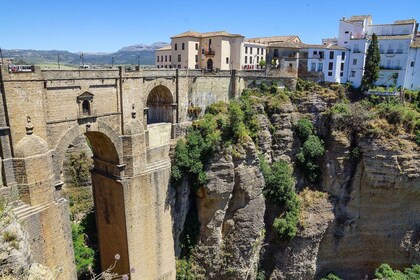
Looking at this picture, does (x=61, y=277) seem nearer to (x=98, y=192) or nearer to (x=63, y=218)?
(x=63, y=218)

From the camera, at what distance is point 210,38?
34.2 meters

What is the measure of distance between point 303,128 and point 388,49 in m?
13.3

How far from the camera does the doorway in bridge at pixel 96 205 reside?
20.6 metres

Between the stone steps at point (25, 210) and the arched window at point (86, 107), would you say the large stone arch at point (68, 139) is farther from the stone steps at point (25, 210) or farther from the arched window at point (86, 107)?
the stone steps at point (25, 210)

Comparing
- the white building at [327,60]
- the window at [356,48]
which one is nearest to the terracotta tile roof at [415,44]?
the window at [356,48]

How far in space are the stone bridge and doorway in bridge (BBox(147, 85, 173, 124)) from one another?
73mm

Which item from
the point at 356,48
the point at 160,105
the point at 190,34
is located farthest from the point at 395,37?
the point at 160,105

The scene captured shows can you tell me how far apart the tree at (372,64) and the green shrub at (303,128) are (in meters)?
7.57

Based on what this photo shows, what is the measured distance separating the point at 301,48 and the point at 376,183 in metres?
14.1

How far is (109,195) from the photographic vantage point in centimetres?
2112

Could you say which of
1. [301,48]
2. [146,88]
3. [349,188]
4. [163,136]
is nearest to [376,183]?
[349,188]

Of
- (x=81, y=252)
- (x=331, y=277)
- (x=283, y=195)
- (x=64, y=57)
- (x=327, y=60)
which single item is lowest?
(x=331, y=277)

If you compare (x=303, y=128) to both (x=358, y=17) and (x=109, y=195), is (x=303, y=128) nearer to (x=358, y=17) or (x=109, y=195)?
(x=358, y=17)

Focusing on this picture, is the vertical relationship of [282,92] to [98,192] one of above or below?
above
